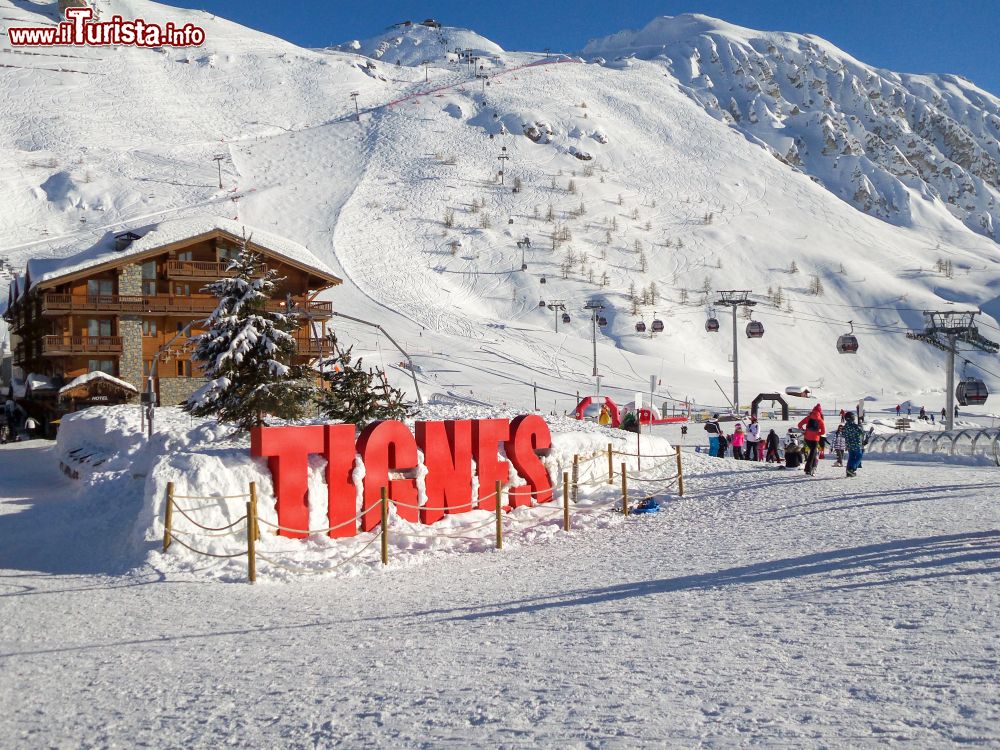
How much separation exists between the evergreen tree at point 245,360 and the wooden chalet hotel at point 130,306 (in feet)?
43.8

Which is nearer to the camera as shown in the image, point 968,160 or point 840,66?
point 968,160

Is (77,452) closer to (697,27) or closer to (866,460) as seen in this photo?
(866,460)

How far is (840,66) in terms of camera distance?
169500 millimetres

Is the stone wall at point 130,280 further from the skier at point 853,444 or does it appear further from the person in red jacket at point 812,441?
the skier at point 853,444

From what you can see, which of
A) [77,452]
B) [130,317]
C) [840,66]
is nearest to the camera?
[77,452]

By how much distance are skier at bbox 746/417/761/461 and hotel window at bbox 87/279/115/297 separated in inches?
946

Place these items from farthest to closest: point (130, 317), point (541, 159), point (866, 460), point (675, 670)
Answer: point (541, 159)
point (130, 317)
point (866, 460)
point (675, 670)

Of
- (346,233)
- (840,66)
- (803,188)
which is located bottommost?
(346,233)

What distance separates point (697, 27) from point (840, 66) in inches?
1190

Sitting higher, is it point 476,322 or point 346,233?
point 346,233

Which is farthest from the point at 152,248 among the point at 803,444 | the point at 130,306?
the point at 803,444

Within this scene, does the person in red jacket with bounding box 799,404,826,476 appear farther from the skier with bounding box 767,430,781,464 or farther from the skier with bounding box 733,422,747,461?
the skier with bounding box 733,422,747,461

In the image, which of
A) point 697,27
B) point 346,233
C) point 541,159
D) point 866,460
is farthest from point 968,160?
point 866,460

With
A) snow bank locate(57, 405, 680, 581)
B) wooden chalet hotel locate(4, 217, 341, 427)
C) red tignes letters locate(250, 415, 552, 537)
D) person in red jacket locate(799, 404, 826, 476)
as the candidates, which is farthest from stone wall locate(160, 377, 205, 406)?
person in red jacket locate(799, 404, 826, 476)
